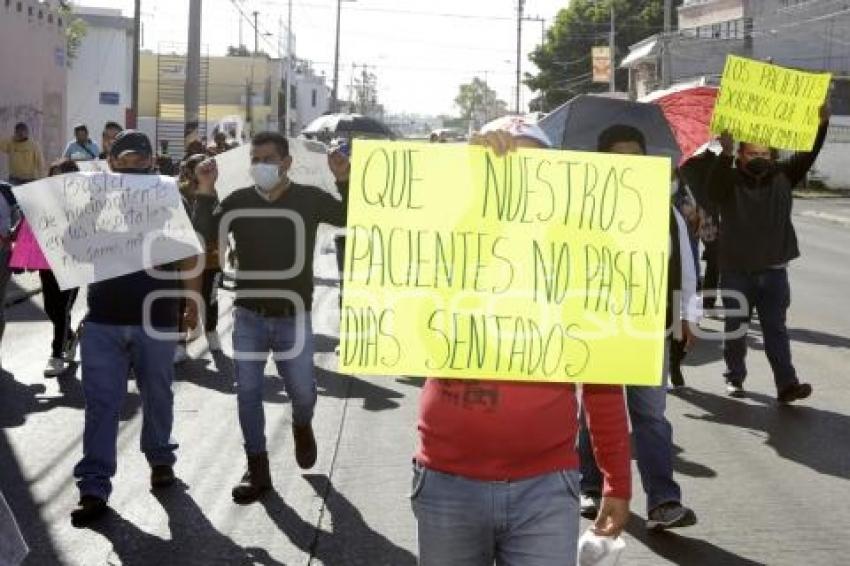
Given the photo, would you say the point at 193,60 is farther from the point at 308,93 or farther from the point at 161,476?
the point at 308,93

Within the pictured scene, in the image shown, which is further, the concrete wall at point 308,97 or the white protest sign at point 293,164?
the concrete wall at point 308,97

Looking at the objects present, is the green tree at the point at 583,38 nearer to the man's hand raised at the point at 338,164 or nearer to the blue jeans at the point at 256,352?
the blue jeans at the point at 256,352

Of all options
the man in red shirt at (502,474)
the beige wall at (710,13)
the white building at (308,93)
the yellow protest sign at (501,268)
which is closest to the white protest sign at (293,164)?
the yellow protest sign at (501,268)

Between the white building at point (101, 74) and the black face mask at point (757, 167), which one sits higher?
the white building at point (101, 74)

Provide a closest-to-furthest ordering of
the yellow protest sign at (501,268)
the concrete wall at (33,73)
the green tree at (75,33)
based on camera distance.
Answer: the yellow protest sign at (501,268) → the concrete wall at (33,73) → the green tree at (75,33)

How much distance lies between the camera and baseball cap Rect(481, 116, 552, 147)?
11.3 ft

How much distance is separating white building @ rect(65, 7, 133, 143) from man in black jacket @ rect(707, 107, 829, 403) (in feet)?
139

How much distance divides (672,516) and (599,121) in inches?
110

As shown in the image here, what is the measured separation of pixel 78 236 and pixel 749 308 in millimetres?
4915

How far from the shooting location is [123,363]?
6387mm

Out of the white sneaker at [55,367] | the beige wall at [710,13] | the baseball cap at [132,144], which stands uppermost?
the beige wall at [710,13]

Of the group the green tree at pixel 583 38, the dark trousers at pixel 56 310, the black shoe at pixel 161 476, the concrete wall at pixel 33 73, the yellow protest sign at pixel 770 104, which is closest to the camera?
the black shoe at pixel 161 476

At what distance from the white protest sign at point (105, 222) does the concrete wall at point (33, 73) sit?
17816 mm

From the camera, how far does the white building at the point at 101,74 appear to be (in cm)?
5056
